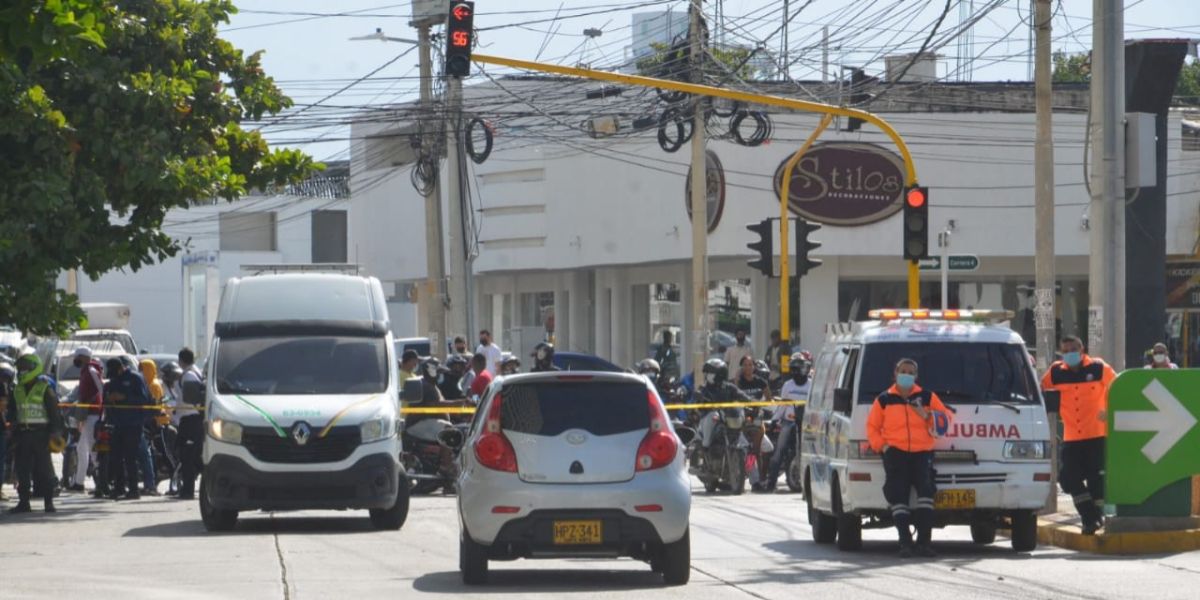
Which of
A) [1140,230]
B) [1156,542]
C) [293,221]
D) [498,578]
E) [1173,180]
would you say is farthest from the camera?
[293,221]

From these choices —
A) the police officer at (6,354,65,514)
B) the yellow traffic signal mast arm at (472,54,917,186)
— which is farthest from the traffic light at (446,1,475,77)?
the police officer at (6,354,65,514)

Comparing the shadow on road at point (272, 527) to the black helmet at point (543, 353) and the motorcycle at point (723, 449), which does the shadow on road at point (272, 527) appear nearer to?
the black helmet at point (543, 353)

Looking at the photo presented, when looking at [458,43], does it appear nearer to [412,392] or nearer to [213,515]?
[412,392]

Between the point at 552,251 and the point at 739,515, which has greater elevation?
the point at 552,251

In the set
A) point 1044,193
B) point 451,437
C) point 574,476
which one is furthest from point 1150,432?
point 451,437

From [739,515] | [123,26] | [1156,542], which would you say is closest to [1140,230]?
[739,515]

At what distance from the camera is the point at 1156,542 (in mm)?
16781

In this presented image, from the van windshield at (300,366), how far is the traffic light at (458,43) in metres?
4.50

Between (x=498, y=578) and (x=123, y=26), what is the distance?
11.3 m

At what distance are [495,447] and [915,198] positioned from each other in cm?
1078

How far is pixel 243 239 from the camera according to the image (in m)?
80.2

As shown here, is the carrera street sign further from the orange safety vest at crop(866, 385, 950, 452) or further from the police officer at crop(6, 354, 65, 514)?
the orange safety vest at crop(866, 385, 950, 452)

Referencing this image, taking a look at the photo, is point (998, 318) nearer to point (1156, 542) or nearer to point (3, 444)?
point (1156, 542)

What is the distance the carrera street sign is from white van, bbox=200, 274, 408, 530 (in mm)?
22367
